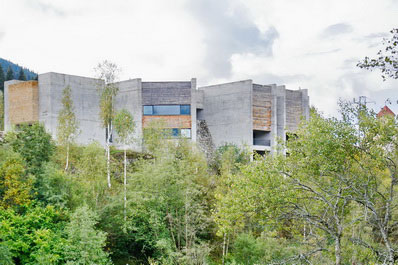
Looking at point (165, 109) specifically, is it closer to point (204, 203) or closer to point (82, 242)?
point (204, 203)

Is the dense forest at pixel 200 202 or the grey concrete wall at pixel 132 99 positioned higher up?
the grey concrete wall at pixel 132 99

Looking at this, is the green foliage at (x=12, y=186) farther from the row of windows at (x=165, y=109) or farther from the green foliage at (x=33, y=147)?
the row of windows at (x=165, y=109)

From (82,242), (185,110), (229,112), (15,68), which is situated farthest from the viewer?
(15,68)

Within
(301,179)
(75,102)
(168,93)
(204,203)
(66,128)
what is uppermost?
(168,93)

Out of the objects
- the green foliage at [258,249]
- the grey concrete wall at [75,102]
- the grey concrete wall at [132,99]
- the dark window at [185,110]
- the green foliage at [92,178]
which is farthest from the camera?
the dark window at [185,110]

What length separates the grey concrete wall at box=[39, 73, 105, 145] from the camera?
3981 centimetres

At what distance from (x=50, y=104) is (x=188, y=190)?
20637 millimetres

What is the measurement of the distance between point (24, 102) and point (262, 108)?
2275 cm

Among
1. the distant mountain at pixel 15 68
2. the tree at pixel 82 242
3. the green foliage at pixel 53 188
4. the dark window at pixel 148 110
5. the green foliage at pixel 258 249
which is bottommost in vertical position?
the green foliage at pixel 258 249

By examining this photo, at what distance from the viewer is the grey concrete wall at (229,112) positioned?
43.0 meters

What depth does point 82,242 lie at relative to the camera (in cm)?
A: 1980

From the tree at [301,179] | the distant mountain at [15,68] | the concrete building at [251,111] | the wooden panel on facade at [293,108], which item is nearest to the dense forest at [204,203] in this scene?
the tree at [301,179]

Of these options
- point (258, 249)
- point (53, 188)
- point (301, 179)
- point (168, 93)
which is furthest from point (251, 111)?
point (301, 179)

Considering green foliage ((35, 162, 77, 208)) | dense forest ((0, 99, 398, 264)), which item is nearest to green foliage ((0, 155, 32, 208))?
dense forest ((0, 99, 398, 264))
